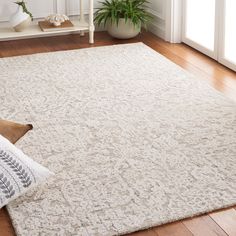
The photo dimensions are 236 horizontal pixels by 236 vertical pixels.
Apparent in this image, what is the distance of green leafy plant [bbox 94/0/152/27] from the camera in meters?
4.95

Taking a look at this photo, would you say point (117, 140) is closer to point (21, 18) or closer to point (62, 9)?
point (21, 18)

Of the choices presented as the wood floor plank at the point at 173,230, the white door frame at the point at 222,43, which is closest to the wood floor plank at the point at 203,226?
the wood floor plank at the point at 173,230

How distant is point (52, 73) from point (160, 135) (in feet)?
4.28

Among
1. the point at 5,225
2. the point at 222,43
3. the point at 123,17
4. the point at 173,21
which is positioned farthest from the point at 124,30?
the point at 5,225

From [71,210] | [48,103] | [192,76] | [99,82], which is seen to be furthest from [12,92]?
[71,210]

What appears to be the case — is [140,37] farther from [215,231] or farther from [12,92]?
[215,231]

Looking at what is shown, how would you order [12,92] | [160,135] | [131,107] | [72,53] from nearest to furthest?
[160,135]
[131,107]
[12,92]
[72,53]

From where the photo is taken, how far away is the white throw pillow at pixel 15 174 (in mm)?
2404

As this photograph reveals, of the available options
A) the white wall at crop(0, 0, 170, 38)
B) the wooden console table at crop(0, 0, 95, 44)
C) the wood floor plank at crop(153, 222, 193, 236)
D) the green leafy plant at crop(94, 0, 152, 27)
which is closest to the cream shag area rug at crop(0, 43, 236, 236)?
the wood floor plank at crop(153, 222, 193, 236)

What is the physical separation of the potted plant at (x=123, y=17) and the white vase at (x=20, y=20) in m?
0.65

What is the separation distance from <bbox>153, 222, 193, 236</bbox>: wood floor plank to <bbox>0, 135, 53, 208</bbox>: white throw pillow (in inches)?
22.3

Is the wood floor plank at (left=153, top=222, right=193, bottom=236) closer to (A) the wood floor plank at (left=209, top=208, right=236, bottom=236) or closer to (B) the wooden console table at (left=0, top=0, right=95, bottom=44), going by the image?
(A) the wood floor plank at (left=209, top=208, right=236, bottom=236)

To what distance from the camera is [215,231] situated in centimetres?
234

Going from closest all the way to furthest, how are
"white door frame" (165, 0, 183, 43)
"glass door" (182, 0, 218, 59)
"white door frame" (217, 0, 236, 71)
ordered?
"white door frame" (217, 0, 236, 71) < "glass door" (182, 0, 218, 59) < "white door frame" (165, 0, 183, 43)
